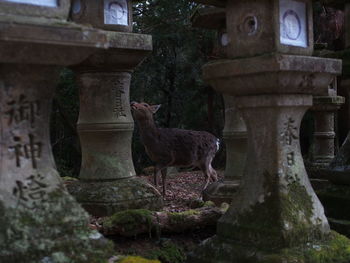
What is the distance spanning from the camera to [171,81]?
42.5 feet

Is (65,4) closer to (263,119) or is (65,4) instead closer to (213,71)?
(213,71)

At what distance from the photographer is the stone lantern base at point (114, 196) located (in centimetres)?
488

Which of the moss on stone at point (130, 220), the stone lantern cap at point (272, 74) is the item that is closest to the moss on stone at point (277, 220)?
the stone lantern cap at point (272, 74)

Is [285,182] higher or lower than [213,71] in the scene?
lower

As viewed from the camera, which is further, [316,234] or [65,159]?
[65,159]

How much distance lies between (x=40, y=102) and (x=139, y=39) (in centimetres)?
225

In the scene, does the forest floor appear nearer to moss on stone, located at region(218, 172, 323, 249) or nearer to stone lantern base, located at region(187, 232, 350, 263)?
stone lantern base, located at region(187, 232, 350, 263)

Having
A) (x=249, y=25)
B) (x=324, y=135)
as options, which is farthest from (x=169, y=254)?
(x=324, y=135)

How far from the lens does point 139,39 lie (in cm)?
498

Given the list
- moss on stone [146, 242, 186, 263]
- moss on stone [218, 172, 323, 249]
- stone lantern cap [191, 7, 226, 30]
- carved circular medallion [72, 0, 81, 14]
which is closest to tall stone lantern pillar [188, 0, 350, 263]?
moss on stone [218, 172, 323, 249]

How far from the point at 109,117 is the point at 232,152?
73.5 inches

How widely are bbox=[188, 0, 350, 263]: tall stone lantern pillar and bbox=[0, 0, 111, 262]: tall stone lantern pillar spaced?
116 centimetres

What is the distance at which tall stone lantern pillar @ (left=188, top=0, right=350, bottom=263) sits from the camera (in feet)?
11.6

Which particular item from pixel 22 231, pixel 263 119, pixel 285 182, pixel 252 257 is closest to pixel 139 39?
pixel 263 119
